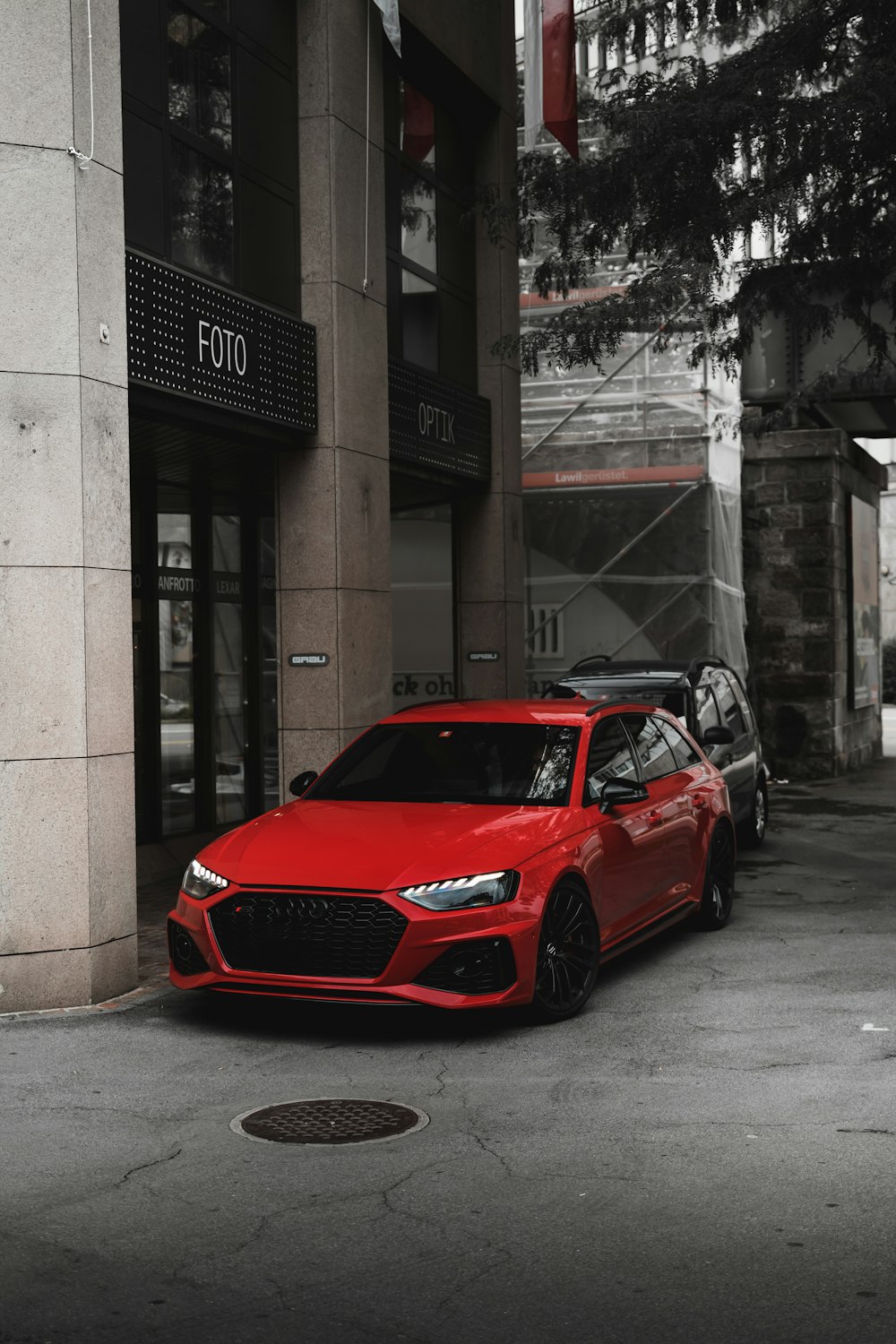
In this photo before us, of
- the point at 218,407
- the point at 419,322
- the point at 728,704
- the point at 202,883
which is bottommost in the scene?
the point at 202,883

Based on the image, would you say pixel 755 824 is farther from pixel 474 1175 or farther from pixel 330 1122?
pixel 474 1175

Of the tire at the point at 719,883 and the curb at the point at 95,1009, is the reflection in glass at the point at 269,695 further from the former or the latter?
the curb at the point at 95,1009

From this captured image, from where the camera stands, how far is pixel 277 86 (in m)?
11.7

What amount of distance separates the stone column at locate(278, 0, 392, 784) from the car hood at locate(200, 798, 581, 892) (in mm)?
3639

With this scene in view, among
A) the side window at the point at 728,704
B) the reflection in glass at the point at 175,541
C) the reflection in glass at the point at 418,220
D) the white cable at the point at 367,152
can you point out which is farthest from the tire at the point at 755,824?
the reflection in glass at the point at 418,220

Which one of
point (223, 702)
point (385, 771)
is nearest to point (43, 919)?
point (385, 771)

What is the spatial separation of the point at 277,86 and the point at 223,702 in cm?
548

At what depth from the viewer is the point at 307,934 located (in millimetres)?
7035

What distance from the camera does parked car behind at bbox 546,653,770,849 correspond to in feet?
41.1

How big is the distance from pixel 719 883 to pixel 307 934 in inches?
154

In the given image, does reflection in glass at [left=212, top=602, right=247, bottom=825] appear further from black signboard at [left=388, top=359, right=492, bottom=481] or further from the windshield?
the windshield

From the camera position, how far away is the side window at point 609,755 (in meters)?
8.48

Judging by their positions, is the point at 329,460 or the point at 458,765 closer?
the point at 458,765

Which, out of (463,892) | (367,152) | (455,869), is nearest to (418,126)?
(367,152)
